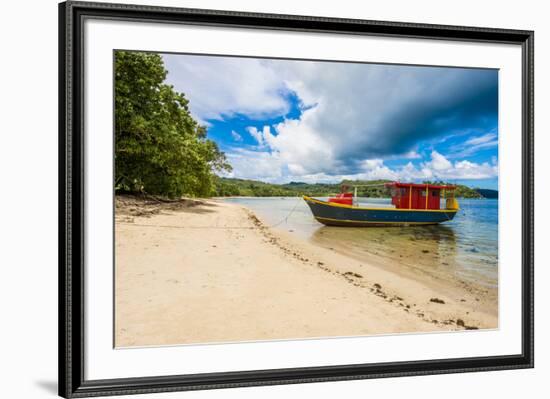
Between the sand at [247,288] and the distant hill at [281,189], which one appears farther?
the distant hill at [281,189]

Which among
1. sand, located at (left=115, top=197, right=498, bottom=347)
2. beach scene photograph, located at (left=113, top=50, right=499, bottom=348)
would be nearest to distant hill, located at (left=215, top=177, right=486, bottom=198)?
beach scene photograph, located at (left=113, top=50, right=499, bottom=348)

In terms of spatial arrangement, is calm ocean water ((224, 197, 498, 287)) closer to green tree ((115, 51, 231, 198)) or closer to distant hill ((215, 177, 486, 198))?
Answer: distant hill ((215, 177, 486, 198))

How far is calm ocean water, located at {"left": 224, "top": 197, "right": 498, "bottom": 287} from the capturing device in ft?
8.86

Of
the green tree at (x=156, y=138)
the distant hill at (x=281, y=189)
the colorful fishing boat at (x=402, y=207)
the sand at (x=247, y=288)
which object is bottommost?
the sand at (x=247, y=288)

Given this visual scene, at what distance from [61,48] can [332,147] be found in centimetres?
174

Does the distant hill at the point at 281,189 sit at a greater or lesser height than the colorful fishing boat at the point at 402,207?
greater

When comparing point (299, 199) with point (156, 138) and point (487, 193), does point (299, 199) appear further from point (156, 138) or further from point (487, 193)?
point (487, 193)

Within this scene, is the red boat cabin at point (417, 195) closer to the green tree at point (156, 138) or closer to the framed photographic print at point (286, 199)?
the framed photographic print at point (286, 199)

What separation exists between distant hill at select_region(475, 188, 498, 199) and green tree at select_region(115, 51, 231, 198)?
1.78 metres

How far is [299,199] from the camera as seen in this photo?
267 cm

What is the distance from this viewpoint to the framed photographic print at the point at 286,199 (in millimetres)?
2234

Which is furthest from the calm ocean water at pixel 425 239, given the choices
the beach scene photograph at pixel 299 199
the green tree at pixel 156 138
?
the green tree at pixel 156 138

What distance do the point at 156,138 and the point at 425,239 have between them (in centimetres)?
203

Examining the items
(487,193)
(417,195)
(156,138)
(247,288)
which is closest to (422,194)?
(417,195)
